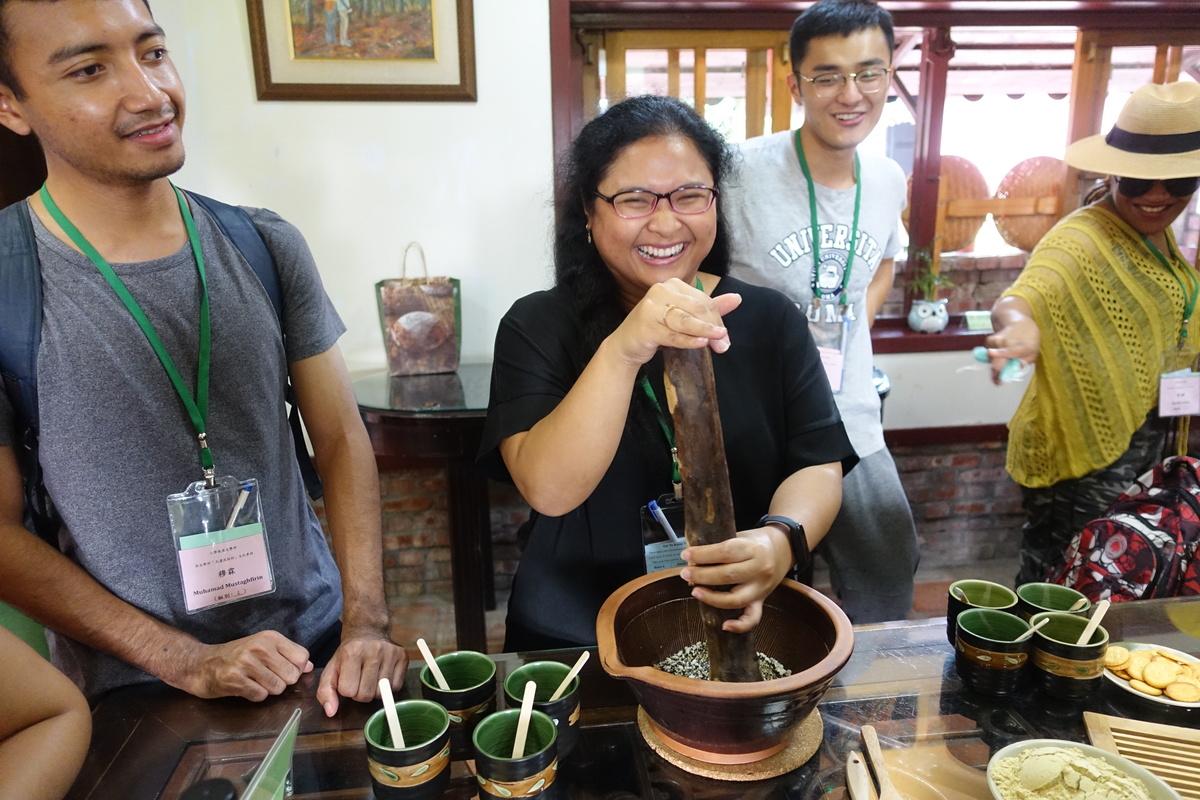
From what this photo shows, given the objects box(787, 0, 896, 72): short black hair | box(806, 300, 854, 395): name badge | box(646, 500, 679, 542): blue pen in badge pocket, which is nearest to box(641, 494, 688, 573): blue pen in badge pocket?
box(646, 500, 679, 542): blue pen in badge pocket

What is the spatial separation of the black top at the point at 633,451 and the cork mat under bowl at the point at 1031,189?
111 inches

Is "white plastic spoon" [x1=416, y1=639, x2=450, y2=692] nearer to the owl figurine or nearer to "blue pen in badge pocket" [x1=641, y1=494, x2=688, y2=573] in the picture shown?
"blue pen in badge pocket" [x1=641, y1=494, x2=688, y2=573]

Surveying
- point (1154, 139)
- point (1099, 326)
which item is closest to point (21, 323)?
point (1099, 326)

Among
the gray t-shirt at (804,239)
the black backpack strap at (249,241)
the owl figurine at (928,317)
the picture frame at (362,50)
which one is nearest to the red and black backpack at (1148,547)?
the gray t-shirt at (804,239)

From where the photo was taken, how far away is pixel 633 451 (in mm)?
1416

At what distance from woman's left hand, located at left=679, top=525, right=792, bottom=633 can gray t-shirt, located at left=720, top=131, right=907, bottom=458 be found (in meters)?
1.17

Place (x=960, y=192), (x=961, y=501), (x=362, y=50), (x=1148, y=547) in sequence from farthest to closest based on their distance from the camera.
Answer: (x=961, y=501)
(x=960, y=192)
(x=362, y=50)
(x=1148, y=547)

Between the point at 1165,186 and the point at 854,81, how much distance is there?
0.92 metres

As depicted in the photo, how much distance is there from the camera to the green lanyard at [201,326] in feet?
4.02

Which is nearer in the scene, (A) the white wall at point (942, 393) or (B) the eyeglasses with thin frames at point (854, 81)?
(B) the eyeglasses with thin frames at point (854, 81)

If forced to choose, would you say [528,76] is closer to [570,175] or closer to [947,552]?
[570,175]

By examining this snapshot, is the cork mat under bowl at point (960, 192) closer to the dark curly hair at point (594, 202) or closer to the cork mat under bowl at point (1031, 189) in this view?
the cork mat under bowl at point (1031, 189)

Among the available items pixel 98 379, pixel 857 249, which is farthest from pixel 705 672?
pixel 857 249

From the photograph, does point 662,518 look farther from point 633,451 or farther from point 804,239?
point 804,239
